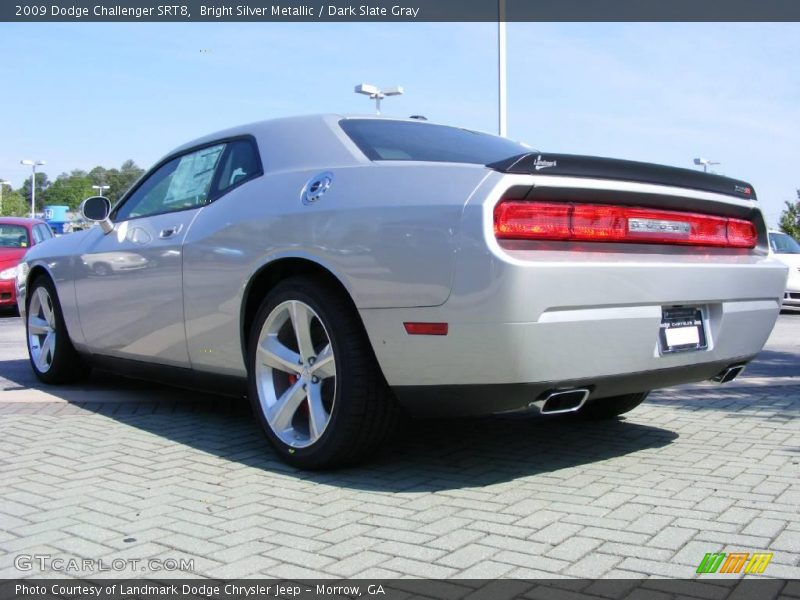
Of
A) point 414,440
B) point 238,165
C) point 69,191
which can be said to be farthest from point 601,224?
point 69,191

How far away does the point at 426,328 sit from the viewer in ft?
10.3

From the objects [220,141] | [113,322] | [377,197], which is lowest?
[113,322]

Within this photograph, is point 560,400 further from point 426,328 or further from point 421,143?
point 421,143

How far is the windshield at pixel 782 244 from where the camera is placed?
15.4m

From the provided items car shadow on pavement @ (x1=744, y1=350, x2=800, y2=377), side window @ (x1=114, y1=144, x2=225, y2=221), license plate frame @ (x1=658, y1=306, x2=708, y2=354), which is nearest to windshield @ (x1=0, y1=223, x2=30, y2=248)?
side window @ (x1=114, y1=144, x2=225, y2=221)

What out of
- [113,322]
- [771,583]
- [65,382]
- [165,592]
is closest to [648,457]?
[771,583]

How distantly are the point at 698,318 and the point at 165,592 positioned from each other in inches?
93.0

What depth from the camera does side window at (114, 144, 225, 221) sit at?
4.55m

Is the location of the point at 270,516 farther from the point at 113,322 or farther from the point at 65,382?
the point at 65,382

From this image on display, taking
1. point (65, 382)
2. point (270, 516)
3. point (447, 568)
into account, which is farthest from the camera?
point (65, 382)

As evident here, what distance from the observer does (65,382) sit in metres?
5.98

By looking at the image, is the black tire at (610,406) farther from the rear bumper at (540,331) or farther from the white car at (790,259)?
the white car at (790,259)

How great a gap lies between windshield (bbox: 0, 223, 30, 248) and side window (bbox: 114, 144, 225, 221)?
8.99 m

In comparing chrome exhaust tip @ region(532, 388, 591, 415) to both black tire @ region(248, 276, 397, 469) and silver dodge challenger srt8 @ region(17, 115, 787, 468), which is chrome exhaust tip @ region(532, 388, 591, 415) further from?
black tire @ region(248, 276, 397, 469)
